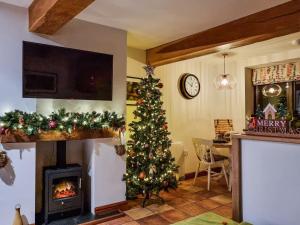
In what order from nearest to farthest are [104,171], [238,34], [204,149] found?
1. [238,34]
2. [104,171]
3. [204,149]

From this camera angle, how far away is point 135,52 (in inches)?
167

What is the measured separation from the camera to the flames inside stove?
9.57ft

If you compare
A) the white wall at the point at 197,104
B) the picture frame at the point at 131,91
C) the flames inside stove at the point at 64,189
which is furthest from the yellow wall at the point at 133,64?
the flames inside stove at the point at 64,189

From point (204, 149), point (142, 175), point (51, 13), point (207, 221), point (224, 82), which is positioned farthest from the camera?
point (224, 82)

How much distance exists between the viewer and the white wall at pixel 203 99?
4.73m

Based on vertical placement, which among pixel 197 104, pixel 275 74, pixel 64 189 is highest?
pixel 275 74

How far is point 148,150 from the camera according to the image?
349 cm

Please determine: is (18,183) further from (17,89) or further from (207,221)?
(207,221)

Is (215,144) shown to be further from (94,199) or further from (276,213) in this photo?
(94,199)

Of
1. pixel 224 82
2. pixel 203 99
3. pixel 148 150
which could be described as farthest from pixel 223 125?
pixel 148 150

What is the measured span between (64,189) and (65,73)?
1437mm

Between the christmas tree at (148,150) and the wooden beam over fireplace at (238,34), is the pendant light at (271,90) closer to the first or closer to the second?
the wooden beam over fireplace at (238,34)

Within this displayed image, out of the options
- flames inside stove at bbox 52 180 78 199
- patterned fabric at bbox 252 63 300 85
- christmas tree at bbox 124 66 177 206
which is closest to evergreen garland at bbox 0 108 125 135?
christmas tree at bbox 124 66 177 206

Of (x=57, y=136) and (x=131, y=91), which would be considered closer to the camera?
(x=57, y=136)
